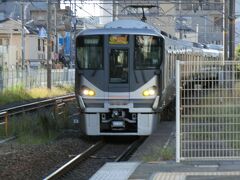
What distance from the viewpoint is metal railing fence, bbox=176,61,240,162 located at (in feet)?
33.8

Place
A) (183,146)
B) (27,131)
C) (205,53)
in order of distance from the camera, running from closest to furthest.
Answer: (183,146)
(27,131)
(205,53)

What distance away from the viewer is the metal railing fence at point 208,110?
10289 millimetres

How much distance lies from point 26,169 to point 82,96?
13.2 ft

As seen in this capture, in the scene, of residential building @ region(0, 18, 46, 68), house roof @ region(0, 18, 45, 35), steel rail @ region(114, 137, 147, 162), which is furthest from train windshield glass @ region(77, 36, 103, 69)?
house roof @ region(0, 18, 45, 35)

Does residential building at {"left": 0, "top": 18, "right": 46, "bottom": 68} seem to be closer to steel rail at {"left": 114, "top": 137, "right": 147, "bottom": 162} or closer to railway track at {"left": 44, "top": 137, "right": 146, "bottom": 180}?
steel rail at {"left": 114, "top": 137, "right": 147, "bottom": 162}

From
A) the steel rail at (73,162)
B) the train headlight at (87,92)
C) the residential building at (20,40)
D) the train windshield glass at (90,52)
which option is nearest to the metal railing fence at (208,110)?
the steel rail at (73,162)

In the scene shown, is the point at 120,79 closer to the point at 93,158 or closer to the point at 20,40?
the point at 93,158

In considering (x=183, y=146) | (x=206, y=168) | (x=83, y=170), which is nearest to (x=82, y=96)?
(x=83, y=170)

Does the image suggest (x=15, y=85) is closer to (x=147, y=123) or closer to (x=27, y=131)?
(x=27, y=131)

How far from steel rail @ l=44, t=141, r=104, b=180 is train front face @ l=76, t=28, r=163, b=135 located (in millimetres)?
571

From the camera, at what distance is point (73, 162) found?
39.9ft

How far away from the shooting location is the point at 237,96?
33.7 ft

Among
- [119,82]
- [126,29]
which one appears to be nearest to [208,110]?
[119,82]

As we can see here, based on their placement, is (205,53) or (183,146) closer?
(183,146)
